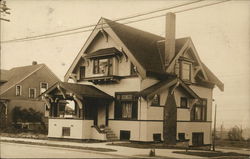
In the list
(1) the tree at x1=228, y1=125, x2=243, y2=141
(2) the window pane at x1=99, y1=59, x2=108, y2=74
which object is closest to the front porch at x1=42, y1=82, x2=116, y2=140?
(2) the window pane at x1=99, y1=59, x2=108, y2=74

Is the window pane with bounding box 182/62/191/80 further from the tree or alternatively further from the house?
the tree

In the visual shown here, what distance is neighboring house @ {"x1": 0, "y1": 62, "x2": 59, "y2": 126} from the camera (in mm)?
45500

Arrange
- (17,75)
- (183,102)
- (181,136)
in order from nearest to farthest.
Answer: (181,136) < (183,102) < (17,75)

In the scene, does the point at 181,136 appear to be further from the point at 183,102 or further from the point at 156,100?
the point at 156,100

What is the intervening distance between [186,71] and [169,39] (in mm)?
3205

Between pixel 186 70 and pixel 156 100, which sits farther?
pixel 186 70

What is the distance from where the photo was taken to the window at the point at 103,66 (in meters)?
30.5

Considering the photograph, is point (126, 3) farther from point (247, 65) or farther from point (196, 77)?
point (196, 77)

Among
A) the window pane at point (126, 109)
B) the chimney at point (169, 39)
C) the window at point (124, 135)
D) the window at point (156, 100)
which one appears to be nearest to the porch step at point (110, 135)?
the window at point (124, 135)

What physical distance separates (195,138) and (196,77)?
515 centimetres

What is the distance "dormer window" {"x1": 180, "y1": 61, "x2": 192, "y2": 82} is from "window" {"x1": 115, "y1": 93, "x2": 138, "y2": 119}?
523 centimetres

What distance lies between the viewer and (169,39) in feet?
103

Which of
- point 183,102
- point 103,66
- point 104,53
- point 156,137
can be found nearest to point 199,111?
point 183,102

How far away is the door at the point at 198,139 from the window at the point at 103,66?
29.7ft
